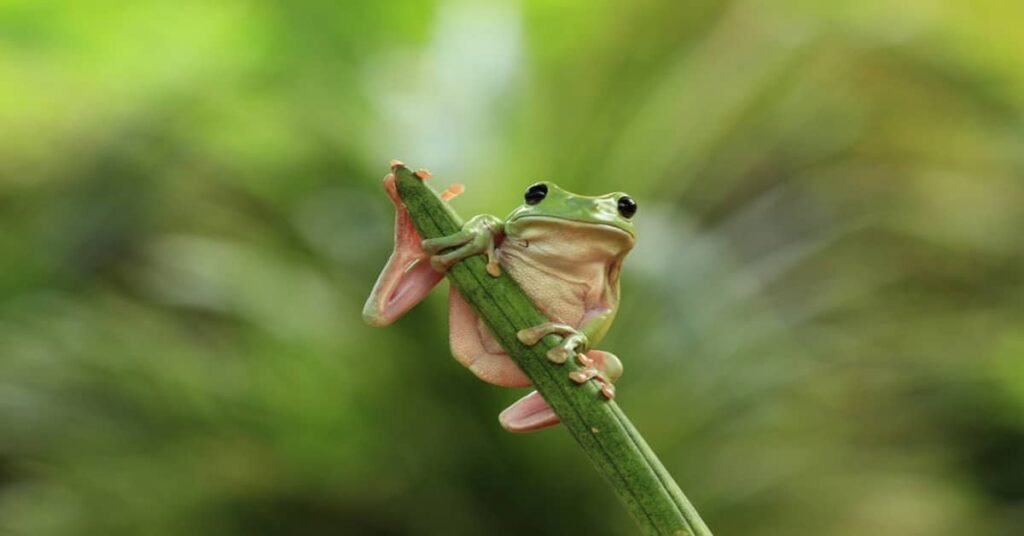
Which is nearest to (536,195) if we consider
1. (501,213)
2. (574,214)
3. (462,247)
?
(574,214)

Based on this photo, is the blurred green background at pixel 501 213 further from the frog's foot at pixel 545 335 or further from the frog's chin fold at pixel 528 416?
the frog's foot at pixel 545 335

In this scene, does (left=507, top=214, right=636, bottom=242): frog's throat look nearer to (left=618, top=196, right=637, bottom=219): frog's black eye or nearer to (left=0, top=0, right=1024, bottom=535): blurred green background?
(left=618, top=196, right=637, bottom=219): frog's black eye

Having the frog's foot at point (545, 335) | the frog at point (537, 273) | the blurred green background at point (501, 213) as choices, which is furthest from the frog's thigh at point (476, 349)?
the blurred green background at point (501, 213)

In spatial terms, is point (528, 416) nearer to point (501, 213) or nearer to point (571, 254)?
point (571, 254)

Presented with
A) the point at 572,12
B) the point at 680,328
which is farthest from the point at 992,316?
the point at 572,12

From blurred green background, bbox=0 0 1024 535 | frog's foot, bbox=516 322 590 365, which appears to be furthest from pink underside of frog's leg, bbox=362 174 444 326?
blurred green background, bbox=0 0 1024 535

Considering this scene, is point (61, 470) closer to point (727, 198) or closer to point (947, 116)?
point (727, 198)
